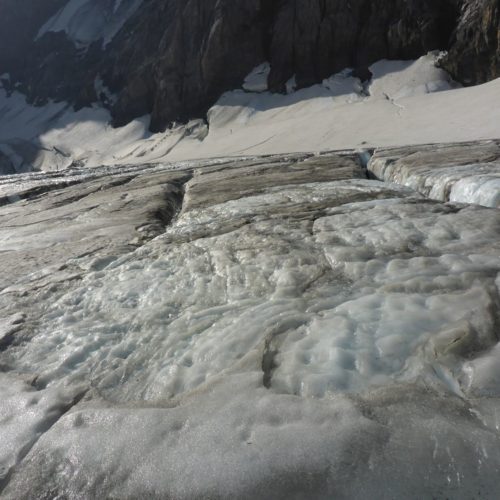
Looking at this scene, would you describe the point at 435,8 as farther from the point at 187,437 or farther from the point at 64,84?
the point at 64,84

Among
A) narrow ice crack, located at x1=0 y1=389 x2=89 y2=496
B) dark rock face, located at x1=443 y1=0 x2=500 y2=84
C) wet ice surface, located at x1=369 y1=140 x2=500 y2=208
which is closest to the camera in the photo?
narrow ice crack, located at x1=0 y1=389 x2=89 y2=496

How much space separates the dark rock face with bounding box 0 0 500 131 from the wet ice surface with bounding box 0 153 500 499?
1018 inches

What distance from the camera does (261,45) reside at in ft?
122

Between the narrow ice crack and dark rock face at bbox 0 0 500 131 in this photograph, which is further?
dark rock face at bbox 0 0 500 131

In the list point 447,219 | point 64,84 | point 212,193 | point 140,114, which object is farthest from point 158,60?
point 447,219

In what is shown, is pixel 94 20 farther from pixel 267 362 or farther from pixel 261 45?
pixel 267 362

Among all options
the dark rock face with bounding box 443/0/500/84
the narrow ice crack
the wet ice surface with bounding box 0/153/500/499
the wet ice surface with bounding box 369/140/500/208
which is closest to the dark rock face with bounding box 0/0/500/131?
the dark rock face with bounding box 443/0/500/84

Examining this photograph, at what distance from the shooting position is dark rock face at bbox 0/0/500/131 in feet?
87.9

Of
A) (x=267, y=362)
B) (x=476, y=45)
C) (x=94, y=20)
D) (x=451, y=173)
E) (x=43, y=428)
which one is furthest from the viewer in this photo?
(x=94, y=20)

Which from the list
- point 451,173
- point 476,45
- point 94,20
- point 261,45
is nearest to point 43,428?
point 451,173

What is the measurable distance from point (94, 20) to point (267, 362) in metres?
74.6

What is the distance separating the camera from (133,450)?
78.2 inches

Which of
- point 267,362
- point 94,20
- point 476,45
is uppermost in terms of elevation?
point 94,20

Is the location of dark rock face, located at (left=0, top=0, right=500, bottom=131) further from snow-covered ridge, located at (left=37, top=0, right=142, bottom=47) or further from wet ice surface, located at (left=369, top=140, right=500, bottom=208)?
wet ice surface, located at (left=369, top=140, right=500, bottom=208)
